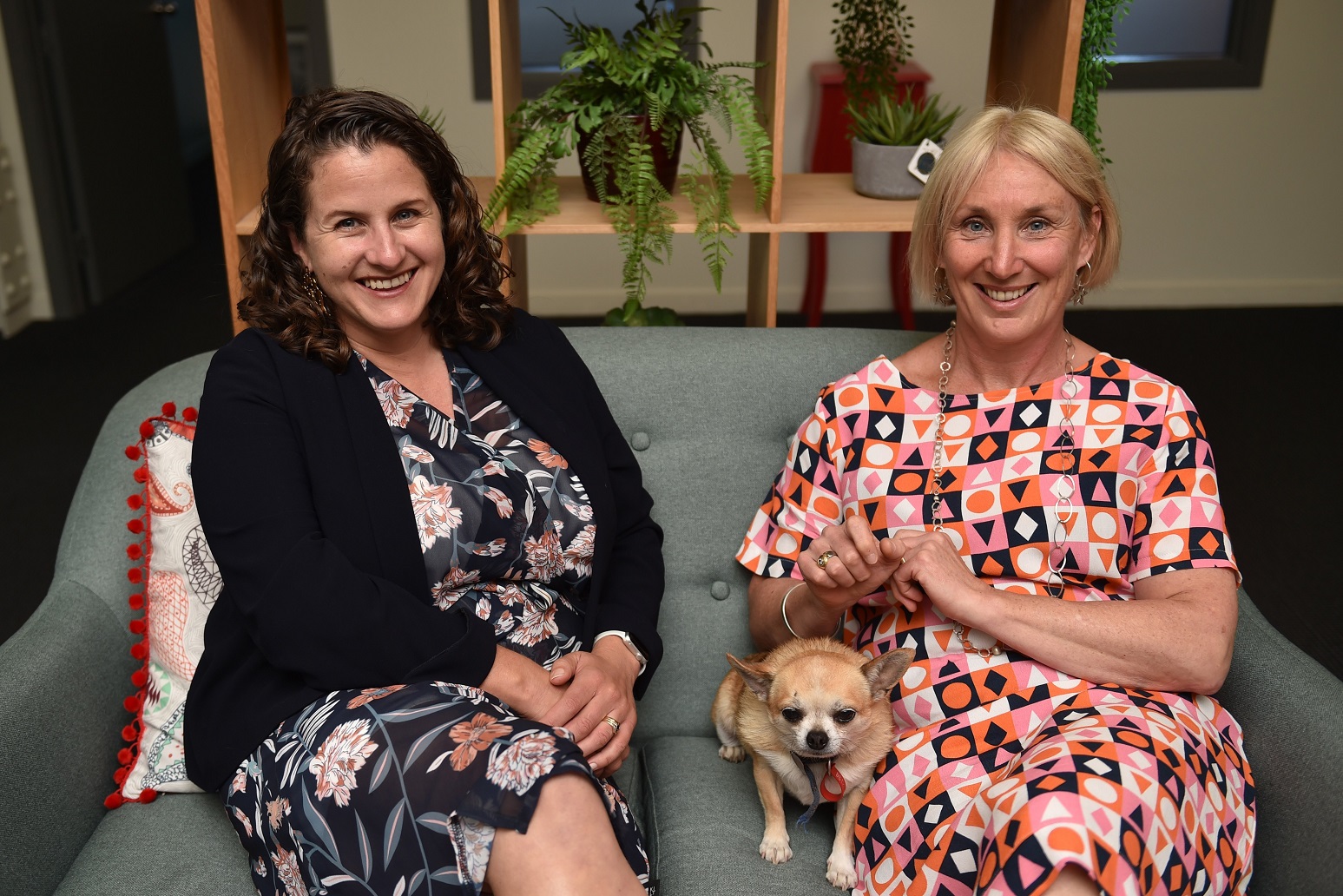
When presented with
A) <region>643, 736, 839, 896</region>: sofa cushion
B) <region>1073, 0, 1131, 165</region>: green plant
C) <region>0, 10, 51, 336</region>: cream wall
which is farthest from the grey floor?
<region>643, 736, 839, 896</region>: sofa cushion

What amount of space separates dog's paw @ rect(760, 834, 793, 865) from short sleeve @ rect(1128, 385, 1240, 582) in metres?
0.62

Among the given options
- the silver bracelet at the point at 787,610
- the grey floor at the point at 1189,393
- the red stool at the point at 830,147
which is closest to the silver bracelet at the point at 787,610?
the silver bracelet at the point at 787,610

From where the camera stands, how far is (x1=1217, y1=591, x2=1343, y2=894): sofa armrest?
53.7 inches

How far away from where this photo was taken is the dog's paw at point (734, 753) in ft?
5.88

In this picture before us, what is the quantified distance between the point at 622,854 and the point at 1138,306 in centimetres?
516

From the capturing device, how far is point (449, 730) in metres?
1.31

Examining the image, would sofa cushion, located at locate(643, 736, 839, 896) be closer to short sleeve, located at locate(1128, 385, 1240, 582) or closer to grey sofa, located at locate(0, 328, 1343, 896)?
grey sofa, located at locate(0, 328, 1343, 896)

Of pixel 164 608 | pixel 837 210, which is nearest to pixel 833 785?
pixel 164 608

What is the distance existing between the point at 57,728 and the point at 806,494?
3.71ft

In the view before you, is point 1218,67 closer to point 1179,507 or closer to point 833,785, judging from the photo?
point 1179,507

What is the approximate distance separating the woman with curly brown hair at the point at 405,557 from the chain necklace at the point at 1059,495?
46 centimetres

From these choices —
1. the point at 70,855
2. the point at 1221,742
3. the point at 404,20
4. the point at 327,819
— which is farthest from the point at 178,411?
the point at 404,20

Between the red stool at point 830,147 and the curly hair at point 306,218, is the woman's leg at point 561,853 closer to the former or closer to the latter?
the curly hair at point 306,218

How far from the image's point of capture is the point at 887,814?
4.91 feet
